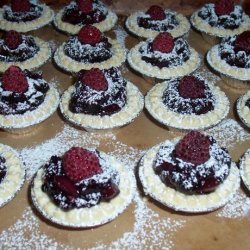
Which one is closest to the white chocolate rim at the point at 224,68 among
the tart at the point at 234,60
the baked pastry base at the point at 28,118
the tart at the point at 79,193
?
the tart at the point at 234,60

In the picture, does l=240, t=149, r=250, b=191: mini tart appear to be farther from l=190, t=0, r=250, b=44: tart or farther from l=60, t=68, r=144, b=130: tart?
l=190, t=0, r=250, b=44: tart

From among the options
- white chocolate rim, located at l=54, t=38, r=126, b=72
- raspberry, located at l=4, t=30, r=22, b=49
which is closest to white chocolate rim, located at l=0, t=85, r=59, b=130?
white chocolate rim, located at l=54, t=38, r=126, b=72

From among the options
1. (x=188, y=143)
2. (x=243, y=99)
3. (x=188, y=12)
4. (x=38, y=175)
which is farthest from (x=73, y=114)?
(x=188, y=12)

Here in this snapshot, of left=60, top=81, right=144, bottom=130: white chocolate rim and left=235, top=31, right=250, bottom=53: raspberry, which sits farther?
left=235, top=31, right=250, bottom=53: raspberry

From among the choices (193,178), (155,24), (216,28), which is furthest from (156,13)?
(193,178)

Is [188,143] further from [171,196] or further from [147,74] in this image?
[147,74]

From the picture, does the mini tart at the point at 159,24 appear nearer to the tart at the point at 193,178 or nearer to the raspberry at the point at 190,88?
the raspberry at the point at 190,88

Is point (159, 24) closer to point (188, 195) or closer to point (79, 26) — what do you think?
point (79, 26)

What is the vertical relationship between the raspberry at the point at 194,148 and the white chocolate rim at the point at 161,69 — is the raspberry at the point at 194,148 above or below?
above
